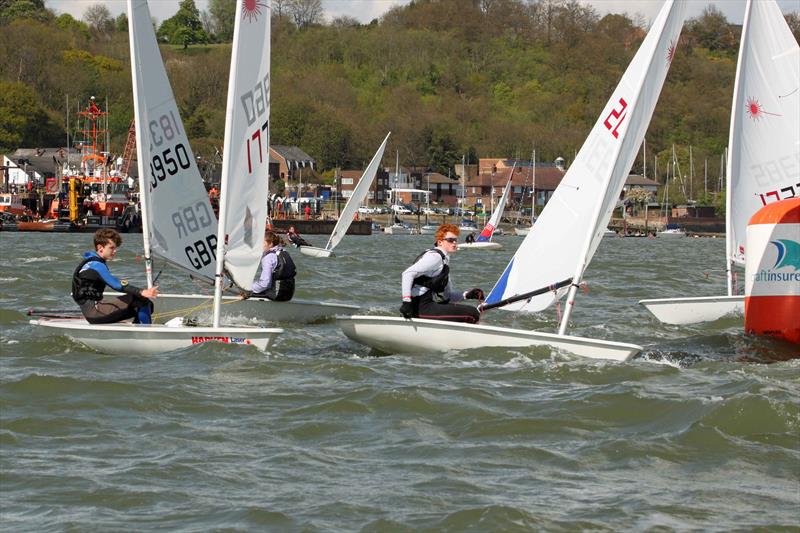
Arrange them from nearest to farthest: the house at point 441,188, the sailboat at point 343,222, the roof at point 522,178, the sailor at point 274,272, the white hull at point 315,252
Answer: the sailor at point 274,272 → the white hull at point 315,252 → the sailboat at point 343,222 → the roof at point 522,178 → the house at point 441,188

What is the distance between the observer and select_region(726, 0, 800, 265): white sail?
1527 centimetres

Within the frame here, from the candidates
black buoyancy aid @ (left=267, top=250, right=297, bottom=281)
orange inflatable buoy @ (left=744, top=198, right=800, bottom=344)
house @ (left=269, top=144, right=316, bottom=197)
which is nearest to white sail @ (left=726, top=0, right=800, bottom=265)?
orange inflatable buoy @ (left=744, top=198, right=800, bottom=344)

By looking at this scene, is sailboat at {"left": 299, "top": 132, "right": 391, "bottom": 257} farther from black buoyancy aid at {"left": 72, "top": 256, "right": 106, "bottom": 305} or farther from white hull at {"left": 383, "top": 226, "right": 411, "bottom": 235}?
white hull at {"left": 383, "top": 226, "right": 411, "bottom": 235}

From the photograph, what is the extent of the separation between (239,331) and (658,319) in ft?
21.0

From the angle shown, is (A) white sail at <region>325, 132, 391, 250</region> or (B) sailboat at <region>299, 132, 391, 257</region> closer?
(B) sailboat at <region>299, 132, 391, 257</region>

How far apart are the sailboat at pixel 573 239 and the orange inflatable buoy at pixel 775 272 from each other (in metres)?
1.70

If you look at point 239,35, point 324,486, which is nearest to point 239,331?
point 239,35

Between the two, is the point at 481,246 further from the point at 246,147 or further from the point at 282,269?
the point at 246,147

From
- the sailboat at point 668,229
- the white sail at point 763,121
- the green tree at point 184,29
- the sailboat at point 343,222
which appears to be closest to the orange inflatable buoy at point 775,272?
the white sail at point 763,121

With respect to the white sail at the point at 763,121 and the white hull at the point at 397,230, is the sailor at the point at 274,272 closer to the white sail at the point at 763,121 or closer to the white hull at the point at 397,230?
the white sail at the point at 763,121

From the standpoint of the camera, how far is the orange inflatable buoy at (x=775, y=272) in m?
11.9

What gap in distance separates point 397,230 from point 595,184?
64419mm

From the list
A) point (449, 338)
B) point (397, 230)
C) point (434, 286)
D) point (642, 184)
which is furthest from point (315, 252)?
point (642, 184)

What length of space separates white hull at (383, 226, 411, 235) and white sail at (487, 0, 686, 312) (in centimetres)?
6155
